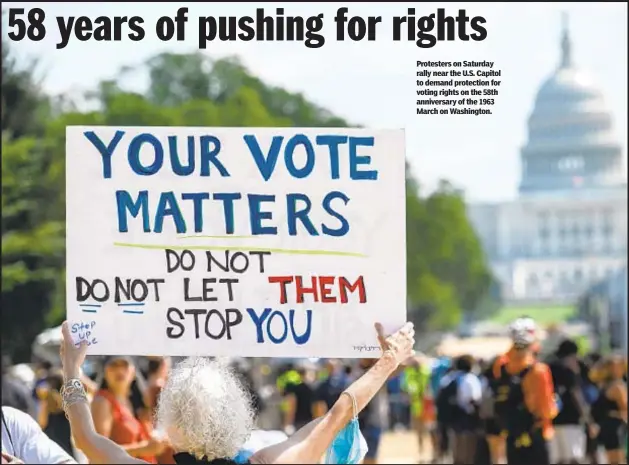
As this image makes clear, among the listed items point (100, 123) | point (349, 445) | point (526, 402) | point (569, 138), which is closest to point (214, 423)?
point (349, 445)

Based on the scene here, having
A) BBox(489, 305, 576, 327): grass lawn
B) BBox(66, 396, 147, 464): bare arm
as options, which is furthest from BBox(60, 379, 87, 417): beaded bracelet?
BBox(489, 305, 576, 327): grass lawn

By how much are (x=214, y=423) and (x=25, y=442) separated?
898 millimetres

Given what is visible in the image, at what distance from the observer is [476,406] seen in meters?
17.7

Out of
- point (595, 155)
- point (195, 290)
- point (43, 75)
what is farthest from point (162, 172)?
point (595, 155)

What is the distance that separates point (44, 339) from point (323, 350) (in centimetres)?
2720

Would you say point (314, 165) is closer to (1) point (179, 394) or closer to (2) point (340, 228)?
(2) point (340, 228)

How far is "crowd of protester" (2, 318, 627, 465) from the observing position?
34.2ft

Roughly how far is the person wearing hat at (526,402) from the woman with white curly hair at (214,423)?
24.8 feet

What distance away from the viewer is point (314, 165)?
5836 mm

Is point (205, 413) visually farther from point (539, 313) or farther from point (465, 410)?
point (539, 313)

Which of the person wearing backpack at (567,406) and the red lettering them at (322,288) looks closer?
the red lettering them at (322,288)

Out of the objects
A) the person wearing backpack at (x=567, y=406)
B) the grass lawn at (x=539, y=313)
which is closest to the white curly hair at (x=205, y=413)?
the person wearing backpack at (x=567, y=406)

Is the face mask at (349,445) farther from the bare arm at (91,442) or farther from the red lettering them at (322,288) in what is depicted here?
the bare arm at (91,442)

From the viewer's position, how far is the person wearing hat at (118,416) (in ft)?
33.0
